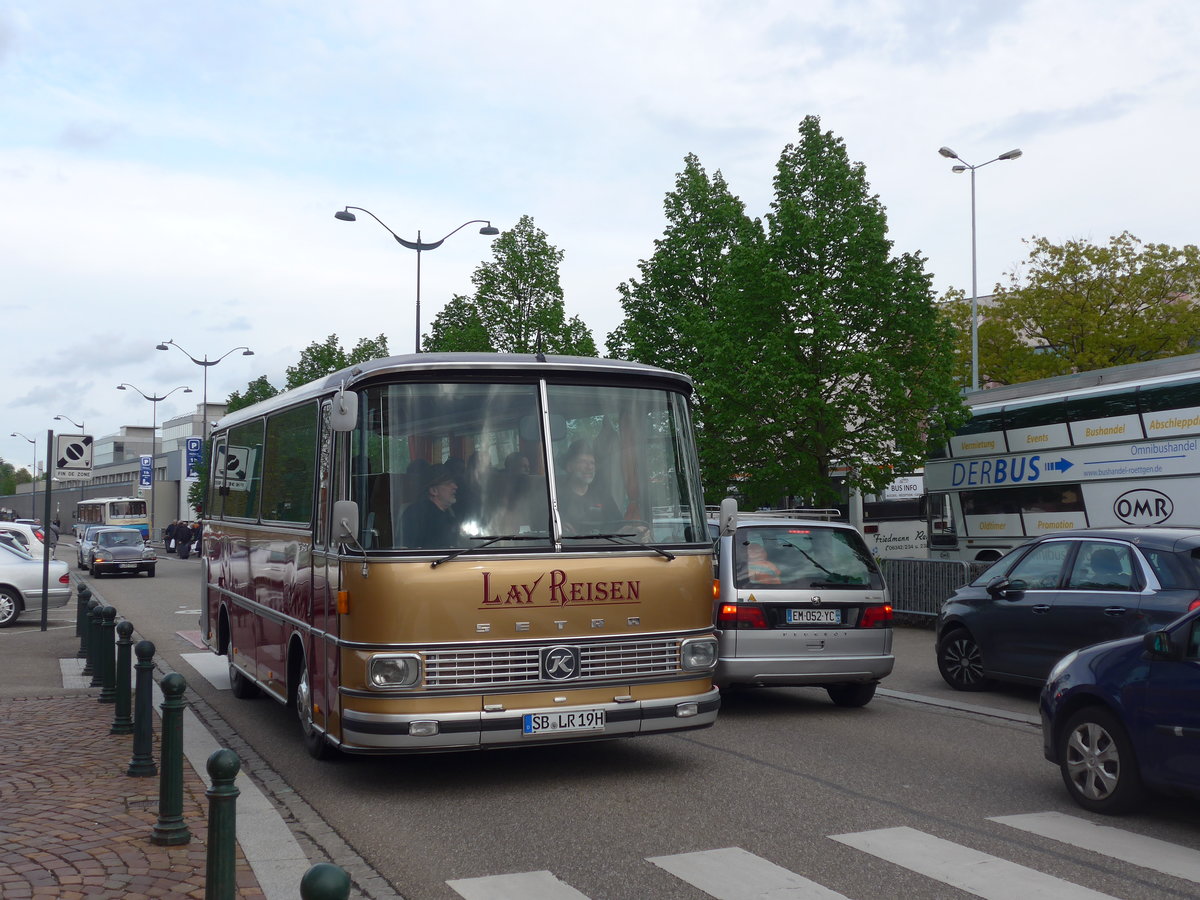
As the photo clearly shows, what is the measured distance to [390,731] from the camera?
755cm

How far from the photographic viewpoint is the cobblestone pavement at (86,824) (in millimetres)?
5727

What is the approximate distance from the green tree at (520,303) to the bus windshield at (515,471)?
32873mm

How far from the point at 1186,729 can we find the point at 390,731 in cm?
437

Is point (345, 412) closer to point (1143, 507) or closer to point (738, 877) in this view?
point (738, 877)

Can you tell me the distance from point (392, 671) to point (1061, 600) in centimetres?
639

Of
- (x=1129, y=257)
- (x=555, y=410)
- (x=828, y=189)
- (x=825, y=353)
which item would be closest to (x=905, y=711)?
(x=555, y=410)

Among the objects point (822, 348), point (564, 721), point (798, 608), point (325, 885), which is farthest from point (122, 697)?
point (822, 348)

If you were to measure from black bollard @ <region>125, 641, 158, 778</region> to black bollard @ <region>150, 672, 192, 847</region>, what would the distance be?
1665 millimetres

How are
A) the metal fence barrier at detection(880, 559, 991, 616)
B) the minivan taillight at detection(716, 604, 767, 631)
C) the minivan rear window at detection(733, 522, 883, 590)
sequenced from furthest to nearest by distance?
the metal fence barrier at detection(880, 559, 991, 616) < the minivan rear window at detection(733, 522, 883, 590) < the minivan taillight at detection(716, 604, 767, 631)

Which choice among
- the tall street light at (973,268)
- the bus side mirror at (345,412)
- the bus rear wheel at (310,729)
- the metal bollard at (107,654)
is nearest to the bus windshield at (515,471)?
the bus side mirror at (345,412)

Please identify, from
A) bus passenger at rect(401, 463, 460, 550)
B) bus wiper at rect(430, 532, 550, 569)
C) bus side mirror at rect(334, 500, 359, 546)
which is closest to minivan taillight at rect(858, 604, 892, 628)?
bus wiper at rect(430, 532, 550, 569)

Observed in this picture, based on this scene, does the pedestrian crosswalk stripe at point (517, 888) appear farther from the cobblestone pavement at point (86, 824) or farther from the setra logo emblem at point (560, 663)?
the setra logo emblem at point (560, 663)

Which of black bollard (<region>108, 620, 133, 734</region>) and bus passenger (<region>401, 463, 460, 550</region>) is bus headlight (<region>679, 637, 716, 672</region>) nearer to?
bus passenger (<region>401, 463, 460, 550</region>)

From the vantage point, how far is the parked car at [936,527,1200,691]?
1023 cm
